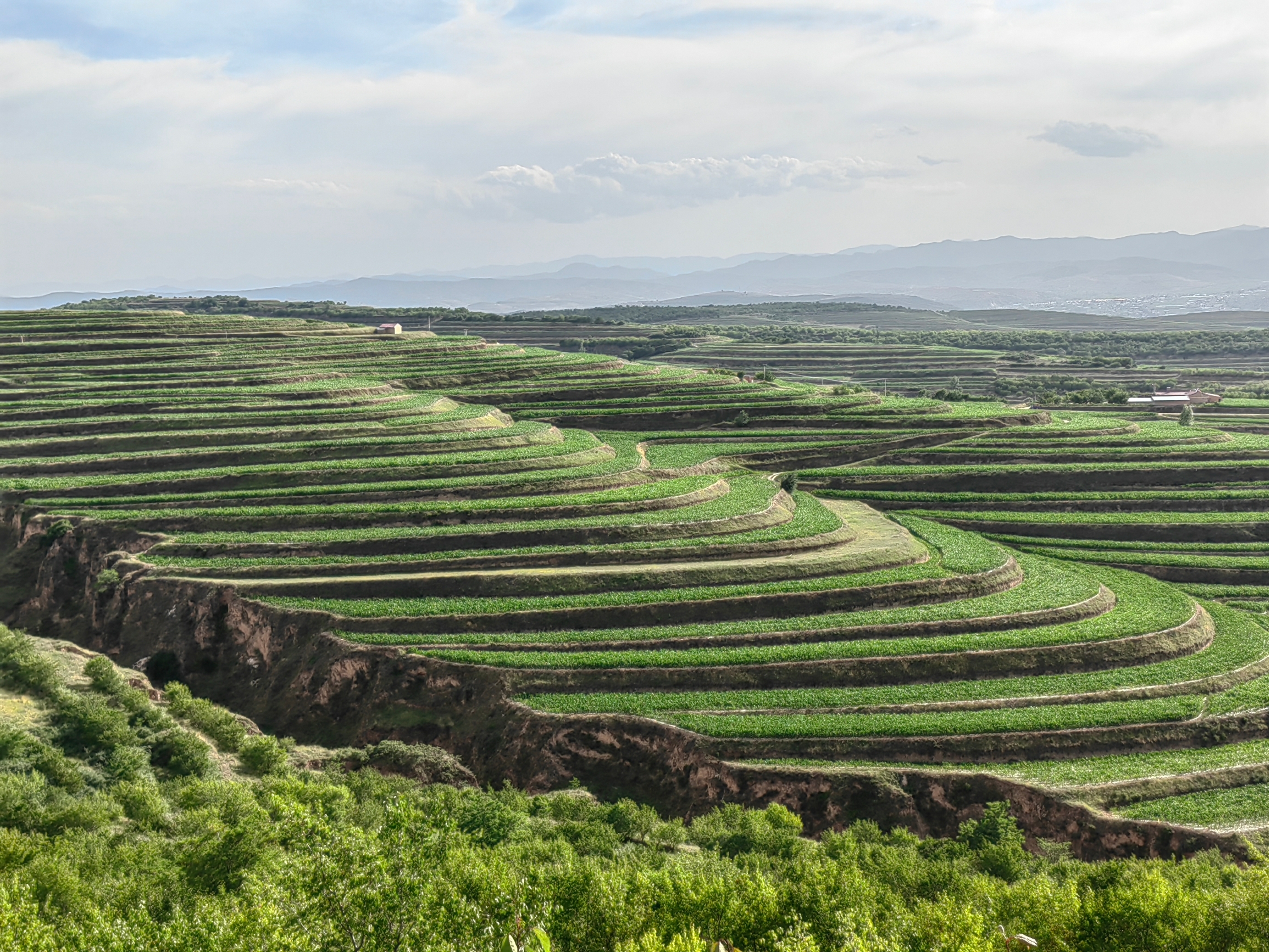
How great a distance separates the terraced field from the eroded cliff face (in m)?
0.16

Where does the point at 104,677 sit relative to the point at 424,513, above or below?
below

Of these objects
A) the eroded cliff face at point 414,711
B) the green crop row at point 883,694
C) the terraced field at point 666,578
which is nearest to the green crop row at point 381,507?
the terraced field at point 666,578

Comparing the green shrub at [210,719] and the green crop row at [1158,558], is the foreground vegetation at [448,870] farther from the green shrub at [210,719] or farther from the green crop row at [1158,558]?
the green crop row at [1158,558]

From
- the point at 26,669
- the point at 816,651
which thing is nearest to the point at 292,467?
the point at 26,669

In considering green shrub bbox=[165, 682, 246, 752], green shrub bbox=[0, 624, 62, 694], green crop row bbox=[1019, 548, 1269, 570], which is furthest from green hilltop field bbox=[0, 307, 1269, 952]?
green crop row bbox=[1019, 548, 1269, 570]

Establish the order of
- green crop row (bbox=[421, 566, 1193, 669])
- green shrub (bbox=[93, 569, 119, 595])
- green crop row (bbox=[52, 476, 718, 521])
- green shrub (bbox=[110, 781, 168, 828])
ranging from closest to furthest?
green shrub (bbox=[110, 781, 168, 828]), green crop row (bbox=[421, 566, 1193, 669]), green shrub (bbox=[93, 569, 119, 595]), green crop row (bbox=[52, 476, 718, 521])

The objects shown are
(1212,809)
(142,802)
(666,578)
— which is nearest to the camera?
(142,802)

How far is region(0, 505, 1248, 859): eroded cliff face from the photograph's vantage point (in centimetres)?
3152

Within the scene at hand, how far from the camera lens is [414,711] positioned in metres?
37.4

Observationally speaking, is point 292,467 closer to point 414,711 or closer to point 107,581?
point 107,581

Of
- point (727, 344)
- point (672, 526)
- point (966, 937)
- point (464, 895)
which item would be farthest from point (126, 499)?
point (727, 344)

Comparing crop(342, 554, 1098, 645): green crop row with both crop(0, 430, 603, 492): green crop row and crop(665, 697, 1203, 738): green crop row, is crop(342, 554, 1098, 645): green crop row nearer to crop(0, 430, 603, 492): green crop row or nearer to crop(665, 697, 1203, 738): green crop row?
crop(665, 697, 1203, 738): green crop row

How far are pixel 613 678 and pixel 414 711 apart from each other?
893 centimetres

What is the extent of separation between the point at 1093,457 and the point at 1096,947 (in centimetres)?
5524
